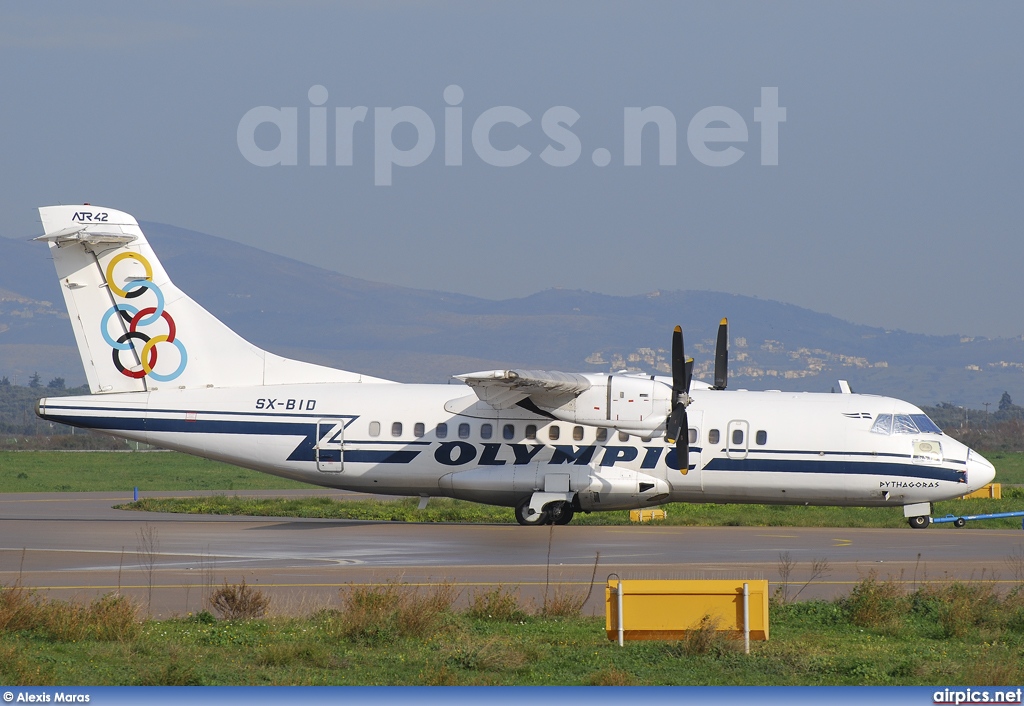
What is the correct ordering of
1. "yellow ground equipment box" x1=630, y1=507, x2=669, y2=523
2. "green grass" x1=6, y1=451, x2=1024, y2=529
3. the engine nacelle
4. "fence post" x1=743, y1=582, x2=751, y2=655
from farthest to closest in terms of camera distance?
"green grass" x1=6, y1=451, x2=1024, y2=529, "yellow ground equipment box" x1=630, y1=507, x2=669, y2=523, the engine nacelle, "fence post" x1=743, y1=582, x2=751, y2=655

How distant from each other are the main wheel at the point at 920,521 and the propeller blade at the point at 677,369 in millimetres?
7094

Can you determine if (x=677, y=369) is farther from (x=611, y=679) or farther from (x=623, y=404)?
(x=611, y=679)

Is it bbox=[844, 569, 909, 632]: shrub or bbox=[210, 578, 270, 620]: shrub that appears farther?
bbox=[210, 578, 270, 620]: shrub

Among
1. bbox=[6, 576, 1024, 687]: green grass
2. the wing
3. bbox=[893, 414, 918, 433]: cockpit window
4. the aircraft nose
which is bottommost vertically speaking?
bbox=[6, 576, 1024, 687]: green grass

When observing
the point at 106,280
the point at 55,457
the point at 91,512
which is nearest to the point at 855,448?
the point at 106,280

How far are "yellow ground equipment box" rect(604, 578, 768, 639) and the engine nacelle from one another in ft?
48.4

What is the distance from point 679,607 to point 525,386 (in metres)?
15.5

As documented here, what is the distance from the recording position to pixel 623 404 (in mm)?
29125

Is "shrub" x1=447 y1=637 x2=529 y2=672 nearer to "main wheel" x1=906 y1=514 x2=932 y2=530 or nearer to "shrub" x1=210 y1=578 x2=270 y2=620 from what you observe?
"shrub" x1=210 y1=578 x2=270 y2=620

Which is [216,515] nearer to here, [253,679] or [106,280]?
[106,280]

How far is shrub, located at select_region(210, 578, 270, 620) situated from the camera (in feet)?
53.6

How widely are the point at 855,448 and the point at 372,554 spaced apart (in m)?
12.5

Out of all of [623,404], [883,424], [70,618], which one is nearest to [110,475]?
[623,404]

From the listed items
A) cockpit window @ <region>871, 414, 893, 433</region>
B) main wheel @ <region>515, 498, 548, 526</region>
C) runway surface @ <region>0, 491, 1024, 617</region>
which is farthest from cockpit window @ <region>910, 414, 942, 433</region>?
main wheel @ <region>515, 498, 548, 526</region>
